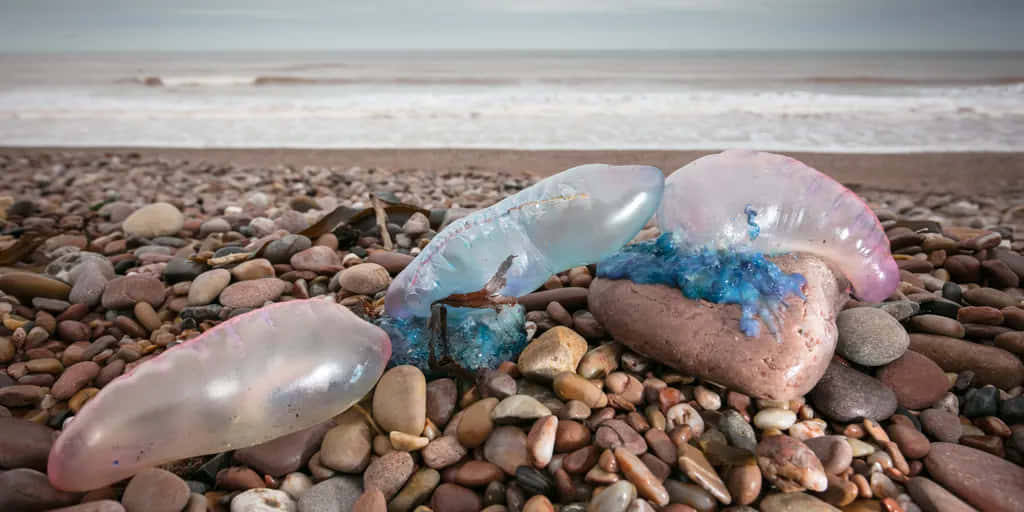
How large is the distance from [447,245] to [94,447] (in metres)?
1.13

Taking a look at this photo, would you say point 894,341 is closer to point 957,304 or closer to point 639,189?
point 957,304

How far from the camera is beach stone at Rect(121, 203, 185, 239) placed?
11.4ft

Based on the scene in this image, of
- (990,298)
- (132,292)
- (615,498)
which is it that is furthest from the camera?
(132,292)

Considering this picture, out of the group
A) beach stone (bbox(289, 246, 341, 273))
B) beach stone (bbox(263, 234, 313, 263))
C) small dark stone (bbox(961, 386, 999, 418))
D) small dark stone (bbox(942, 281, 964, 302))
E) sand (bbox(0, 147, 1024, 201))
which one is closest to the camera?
small dark stone (bbox(961, 386, 999, 418))

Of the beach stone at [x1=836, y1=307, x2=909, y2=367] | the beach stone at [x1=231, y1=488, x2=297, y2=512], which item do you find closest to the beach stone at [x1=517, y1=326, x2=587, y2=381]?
the beach stone at [x1=231, y1=488, x2=297, y2=512]

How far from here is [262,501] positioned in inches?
59.6

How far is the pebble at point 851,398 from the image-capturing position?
176 centimetres

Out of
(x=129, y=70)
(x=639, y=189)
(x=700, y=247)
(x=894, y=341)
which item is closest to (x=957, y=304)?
(x=894, y=341)

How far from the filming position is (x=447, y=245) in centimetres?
198

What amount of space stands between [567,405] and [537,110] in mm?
9448

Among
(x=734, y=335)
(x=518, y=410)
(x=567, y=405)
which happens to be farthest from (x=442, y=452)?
(x=734, y=335)

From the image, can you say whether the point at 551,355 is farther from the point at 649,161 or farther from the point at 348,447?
the point at 649,161

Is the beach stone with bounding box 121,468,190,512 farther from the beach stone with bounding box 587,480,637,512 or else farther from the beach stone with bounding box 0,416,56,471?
the beach stone with bounding box 587,480,637,512

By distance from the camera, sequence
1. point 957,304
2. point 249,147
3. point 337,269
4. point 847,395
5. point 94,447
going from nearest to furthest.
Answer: point 94,447 → point 847,395 → point 957,304 → point 337,269 → point 249,147
